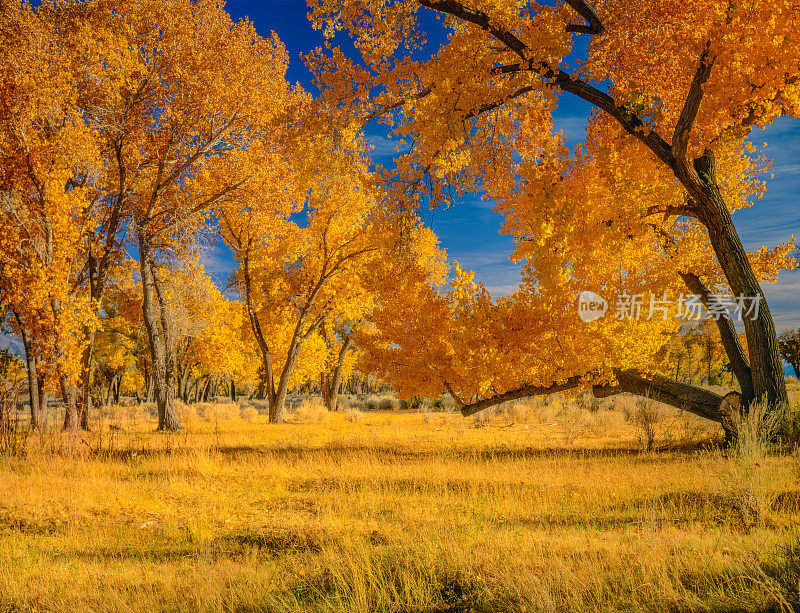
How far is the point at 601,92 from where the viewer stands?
9.18 metres

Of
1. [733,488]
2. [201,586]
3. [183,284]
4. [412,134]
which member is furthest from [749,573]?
[183,284]

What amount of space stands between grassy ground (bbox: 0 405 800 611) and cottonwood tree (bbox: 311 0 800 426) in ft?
10.1

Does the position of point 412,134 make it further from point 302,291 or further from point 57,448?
point 302,291

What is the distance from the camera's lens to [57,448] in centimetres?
1021

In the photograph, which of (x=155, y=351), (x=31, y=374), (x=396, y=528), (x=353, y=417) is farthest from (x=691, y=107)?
(x=353, y=417)

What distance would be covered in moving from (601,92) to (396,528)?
852cm

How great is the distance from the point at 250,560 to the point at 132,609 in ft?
4.40

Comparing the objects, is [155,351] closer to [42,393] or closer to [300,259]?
[42,393]

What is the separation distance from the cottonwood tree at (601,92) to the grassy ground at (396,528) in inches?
121

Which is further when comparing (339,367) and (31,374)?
(339,367)

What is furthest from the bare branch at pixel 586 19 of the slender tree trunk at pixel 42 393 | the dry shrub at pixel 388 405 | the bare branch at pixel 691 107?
the dry shrub at pixel 388 405

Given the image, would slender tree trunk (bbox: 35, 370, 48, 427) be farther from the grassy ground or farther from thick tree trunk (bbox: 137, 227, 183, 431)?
thick tree trunk (bbox: 137, 227, 183, 431)

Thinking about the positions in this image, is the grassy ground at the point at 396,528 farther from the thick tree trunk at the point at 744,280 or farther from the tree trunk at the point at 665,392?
the thick tree trunk at the point at 744,280

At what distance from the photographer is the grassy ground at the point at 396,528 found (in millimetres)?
3752
